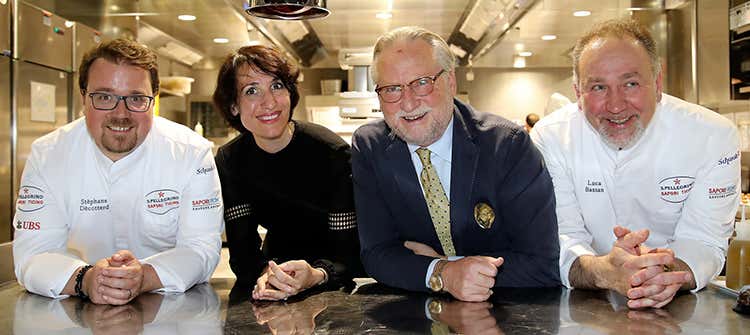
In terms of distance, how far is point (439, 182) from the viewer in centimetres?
178

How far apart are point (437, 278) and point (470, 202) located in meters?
0.27

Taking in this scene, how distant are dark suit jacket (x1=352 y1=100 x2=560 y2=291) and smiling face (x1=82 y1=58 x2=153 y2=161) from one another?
605 mm

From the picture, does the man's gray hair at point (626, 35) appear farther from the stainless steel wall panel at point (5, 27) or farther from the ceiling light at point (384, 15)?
the ceiling light at point (384, 15)

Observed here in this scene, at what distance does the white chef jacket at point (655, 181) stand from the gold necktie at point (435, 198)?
0.31m

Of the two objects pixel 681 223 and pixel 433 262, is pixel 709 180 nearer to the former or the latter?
pixel 681 223

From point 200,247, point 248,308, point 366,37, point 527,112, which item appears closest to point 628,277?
point 248,308

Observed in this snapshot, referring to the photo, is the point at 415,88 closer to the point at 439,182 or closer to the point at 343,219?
the point at 439,182

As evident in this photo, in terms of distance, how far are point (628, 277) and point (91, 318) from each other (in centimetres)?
113

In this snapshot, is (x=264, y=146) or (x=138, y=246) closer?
(x=138, y=246)

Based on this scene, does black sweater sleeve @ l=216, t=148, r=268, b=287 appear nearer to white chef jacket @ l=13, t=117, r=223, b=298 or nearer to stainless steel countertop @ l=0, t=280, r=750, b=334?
white chef jacket @ l=13, t=117, r=223, b=298

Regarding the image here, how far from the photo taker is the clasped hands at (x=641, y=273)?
1371 millimetres

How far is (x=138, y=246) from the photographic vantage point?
191 cm

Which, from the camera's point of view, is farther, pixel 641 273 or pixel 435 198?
pixel 435 198

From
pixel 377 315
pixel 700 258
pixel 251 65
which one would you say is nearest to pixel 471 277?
pixel 377 315
